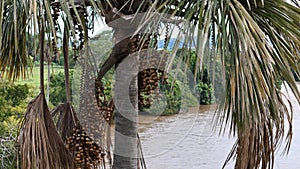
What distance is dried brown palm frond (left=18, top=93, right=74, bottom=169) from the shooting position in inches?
37.4

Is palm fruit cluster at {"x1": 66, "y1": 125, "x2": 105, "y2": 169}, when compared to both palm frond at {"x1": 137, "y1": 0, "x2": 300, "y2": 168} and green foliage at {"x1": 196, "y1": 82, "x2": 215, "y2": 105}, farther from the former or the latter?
green foliage at {"x1": 196, "y1": 82, "x2": 215, "y2": 105}

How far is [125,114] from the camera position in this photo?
3.64ft

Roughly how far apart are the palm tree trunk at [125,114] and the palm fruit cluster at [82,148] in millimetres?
86

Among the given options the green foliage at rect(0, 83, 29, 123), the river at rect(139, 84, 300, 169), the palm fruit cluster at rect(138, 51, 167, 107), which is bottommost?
the river at rect(139, 84, 300, 169)

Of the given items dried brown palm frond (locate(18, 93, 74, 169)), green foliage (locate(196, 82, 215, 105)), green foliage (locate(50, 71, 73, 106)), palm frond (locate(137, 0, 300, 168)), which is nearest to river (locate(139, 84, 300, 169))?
green foliage (locate(196, 82, 215, 105))

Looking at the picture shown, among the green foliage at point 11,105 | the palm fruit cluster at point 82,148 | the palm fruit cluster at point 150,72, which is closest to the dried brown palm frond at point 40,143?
the palm fruit cluster at point 82,148

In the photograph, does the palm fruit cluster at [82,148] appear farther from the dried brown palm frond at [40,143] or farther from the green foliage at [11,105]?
the green foliage at [11,105]

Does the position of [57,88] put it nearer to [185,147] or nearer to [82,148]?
[185,147]

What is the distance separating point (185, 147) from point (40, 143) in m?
2.58

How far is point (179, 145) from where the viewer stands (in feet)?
11.8

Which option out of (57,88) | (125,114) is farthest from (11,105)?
(125,114)

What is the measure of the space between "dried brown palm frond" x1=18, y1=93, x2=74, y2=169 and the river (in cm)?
171

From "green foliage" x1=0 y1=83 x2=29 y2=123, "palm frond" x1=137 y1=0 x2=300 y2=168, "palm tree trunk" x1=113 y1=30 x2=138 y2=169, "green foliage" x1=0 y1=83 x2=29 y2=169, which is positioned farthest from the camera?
"green foliage" x1=0 y1=83 x2=29 y2=123

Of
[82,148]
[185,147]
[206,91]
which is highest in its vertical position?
[206,91]
